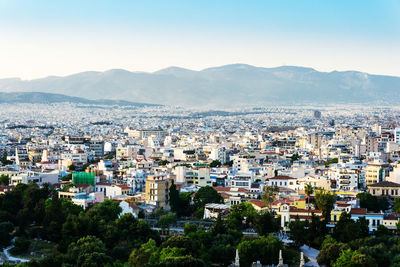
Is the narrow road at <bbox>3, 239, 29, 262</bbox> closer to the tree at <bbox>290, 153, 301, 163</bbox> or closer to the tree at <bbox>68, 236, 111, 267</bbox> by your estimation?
the tree at <bbox>68, 236, 111, 267</bbox>

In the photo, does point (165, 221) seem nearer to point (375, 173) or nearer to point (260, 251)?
Result: point (260, 251)

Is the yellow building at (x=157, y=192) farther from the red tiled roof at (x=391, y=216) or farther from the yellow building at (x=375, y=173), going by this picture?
the yellow building at (x=375, y=173)

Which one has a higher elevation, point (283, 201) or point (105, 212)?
point (283, 201)

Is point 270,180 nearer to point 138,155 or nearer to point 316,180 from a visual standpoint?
point 316,180

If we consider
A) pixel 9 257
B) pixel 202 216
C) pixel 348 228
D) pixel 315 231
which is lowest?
pixel 9 257

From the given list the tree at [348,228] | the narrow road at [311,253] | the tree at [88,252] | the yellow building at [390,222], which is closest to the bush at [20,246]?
the tree at [88,252]

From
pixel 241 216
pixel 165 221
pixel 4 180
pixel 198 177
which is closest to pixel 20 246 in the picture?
pixel 165 221

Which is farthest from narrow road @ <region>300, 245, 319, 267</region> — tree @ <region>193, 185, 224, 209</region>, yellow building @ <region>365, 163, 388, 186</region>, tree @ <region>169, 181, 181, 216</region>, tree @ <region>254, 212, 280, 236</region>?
yellow building @ <region>365, 163, 388, 186</region>

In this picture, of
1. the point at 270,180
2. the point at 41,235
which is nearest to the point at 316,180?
the point at 270,180
